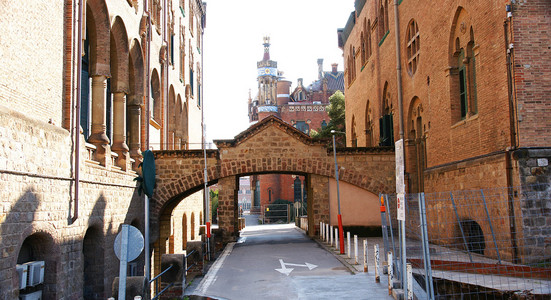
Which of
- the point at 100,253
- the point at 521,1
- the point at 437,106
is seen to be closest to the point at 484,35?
the point at 521,1

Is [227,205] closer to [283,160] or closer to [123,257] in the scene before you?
[283,160]

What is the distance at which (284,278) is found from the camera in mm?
14828

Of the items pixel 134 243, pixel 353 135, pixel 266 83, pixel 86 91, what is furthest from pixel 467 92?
pixel 266 83

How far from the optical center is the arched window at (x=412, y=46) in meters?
23.4

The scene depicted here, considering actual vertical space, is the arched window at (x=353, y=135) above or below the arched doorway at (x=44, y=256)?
above

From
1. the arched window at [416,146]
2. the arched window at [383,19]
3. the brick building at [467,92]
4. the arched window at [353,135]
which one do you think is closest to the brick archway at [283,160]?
the arched window at [416,146]

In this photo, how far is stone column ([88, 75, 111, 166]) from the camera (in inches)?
683

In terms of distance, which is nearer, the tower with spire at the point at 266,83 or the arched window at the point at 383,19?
the arched window at the point at 383,19

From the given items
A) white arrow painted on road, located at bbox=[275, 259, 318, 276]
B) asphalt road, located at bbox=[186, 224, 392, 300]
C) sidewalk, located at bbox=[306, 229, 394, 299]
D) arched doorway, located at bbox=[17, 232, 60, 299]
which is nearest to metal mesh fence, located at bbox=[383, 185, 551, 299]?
sidewalk, located at bbox=[306, 229, 394, 299]

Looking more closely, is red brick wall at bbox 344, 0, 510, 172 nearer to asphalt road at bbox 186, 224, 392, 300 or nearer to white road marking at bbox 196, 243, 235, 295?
asphalt road at bbox 186, 224, 392, 300

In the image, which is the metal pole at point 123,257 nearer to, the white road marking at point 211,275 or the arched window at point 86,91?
the white road marking at point 211,275

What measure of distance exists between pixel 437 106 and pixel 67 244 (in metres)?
13.6

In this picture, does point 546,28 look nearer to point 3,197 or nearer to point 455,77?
point 455,77

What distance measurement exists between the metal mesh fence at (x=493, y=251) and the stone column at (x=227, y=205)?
34.1 feet
